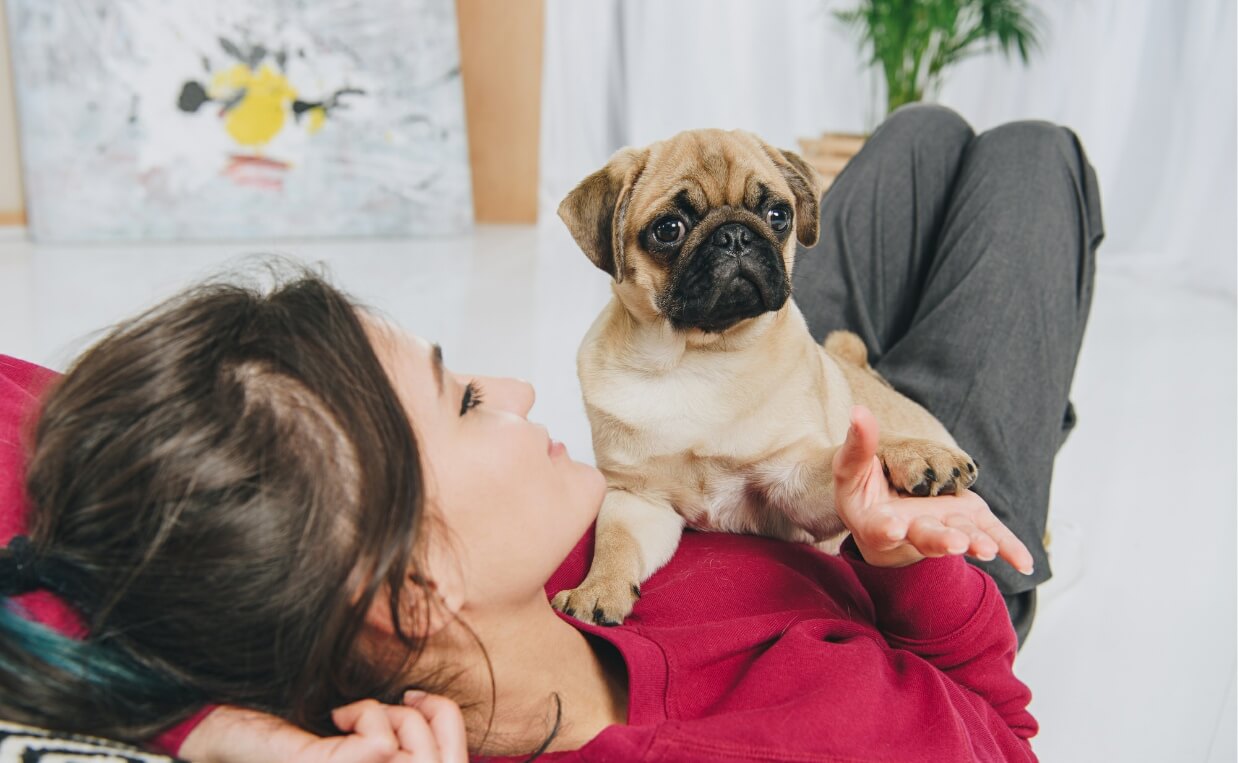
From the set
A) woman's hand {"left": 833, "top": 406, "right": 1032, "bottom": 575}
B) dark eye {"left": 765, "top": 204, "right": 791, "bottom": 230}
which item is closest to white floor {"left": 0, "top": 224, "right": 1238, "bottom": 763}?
woman's hand {"left": 833, "top": 406, "right": 1032, "bottom": 575}

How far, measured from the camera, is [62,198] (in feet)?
13.7

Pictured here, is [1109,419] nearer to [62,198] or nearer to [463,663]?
[463,663]

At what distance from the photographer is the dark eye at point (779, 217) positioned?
4.96 ft

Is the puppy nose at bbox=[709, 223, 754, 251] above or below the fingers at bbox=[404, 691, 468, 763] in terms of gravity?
above

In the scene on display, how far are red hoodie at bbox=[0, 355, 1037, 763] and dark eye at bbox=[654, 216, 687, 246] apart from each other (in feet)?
1.58

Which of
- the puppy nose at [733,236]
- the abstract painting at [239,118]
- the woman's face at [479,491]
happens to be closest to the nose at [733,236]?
the puppy nose at [733,236]

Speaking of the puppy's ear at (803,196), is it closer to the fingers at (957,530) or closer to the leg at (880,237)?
the leg at (880,237)

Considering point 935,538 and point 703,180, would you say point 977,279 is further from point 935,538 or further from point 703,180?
point 935,538

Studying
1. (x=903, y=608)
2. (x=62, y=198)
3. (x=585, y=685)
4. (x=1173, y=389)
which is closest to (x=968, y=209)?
(x=903, y=608)

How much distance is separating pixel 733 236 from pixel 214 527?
0.88 meters

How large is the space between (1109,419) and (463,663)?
238cm

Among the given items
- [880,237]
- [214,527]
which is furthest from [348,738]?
[880,237]

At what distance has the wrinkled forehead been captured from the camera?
58.4 inches

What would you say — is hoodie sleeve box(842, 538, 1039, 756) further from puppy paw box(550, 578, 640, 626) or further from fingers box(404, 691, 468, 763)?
fingers box(404, 691, 468, 763)
